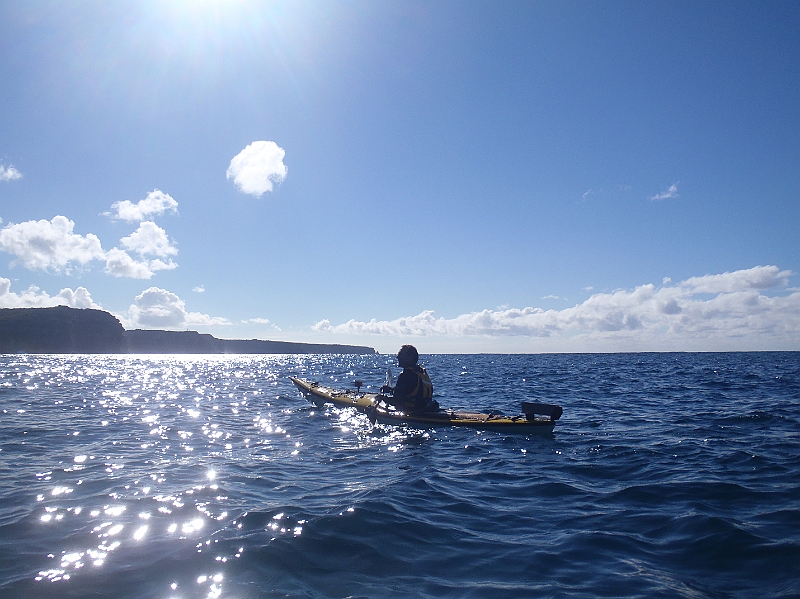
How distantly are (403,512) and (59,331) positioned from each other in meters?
153

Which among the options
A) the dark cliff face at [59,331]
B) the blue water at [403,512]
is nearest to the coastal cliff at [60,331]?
the dark cliff face at [59,331]

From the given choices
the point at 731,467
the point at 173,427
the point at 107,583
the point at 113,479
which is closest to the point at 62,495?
the point at 113,479

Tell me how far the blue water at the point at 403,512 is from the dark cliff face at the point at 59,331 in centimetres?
13737

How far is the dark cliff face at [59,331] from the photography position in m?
121

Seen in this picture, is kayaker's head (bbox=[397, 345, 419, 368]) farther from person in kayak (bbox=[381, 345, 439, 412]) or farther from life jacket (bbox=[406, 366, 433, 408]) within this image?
life jacket (bbox=[406, 366, 433, 408])

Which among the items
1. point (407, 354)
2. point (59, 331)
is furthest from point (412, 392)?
point (59, 331)

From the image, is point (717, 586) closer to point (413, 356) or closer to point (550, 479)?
point (550, 479)

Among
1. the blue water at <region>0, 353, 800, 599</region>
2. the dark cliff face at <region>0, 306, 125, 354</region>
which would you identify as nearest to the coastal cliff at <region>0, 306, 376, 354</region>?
the dark cliff face at <region>0, 306, 125, 354</region>

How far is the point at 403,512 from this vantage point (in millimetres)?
6871

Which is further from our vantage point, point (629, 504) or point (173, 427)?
point (173, 427)

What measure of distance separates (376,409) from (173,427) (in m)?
6.18

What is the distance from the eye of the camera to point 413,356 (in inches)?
578

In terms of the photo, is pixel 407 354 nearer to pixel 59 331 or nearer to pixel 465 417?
pixel 465 417

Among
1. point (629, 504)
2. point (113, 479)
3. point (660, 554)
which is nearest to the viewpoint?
point (660, 554)
